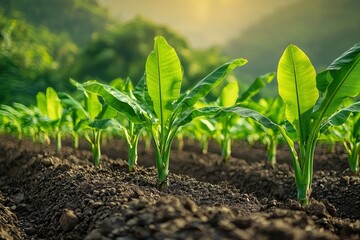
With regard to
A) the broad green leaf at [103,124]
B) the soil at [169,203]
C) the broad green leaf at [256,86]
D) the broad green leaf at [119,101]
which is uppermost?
the broad green leaf at [256,86]

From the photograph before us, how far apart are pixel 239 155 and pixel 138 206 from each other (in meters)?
5.50

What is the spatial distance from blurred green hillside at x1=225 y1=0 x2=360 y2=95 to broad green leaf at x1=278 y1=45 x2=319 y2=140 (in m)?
37.0

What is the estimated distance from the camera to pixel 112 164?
453 centimetres

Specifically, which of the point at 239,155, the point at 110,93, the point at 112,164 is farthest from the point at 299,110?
the point at 239,155

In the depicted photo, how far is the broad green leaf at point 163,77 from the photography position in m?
3.14

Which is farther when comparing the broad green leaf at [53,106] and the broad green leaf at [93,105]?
the broad green leaf at [53,106]

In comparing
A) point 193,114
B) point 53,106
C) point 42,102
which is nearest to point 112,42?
point 42,102

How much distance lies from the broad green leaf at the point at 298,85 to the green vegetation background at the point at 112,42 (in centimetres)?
1286

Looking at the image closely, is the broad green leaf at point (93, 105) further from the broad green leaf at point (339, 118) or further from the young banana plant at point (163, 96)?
the broad green leaf at point (339, 118)

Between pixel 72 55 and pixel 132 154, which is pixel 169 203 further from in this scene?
pixel 72 55

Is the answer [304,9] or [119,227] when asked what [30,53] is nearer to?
[119,227]

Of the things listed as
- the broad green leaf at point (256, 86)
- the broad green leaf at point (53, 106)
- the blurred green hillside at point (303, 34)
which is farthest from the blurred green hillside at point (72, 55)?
the broad green leaf at point (256, 86)

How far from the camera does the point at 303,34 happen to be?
2194 inches

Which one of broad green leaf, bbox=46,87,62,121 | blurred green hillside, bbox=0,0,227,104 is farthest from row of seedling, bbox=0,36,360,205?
blurred green hillside, bbox=0,0,227,104
